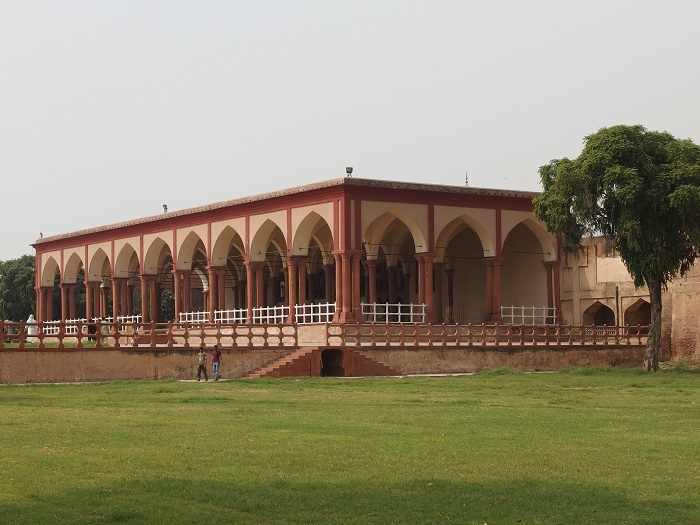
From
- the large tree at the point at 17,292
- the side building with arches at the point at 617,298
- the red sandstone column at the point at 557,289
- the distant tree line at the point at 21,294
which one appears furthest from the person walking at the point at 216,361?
the large tree at the point at 17,292

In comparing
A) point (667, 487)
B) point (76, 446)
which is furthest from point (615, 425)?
point (76, 446)

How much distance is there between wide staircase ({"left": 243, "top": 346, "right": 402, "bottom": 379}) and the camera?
3456 cm

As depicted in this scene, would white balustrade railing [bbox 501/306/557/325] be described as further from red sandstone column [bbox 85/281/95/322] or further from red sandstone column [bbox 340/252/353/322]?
red sandstone column [bbox 85/281/95/322]

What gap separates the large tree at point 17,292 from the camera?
274ft

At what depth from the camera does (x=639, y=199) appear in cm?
3488

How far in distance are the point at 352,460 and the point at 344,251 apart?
84.7ft

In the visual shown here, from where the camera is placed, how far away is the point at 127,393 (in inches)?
1038

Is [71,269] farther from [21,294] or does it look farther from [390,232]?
[21,294]

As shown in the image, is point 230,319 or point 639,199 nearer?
point 639,199

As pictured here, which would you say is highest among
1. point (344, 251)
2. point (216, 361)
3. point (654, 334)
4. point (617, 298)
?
point (344, 251)

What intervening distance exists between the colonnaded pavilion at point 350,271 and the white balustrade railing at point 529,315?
0.26ft

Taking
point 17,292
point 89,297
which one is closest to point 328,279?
point 89,297

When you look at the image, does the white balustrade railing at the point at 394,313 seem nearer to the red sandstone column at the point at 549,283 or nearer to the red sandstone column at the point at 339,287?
the red sandstone column at the point at 339,287

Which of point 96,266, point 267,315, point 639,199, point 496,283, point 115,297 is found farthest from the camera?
point 96,266
